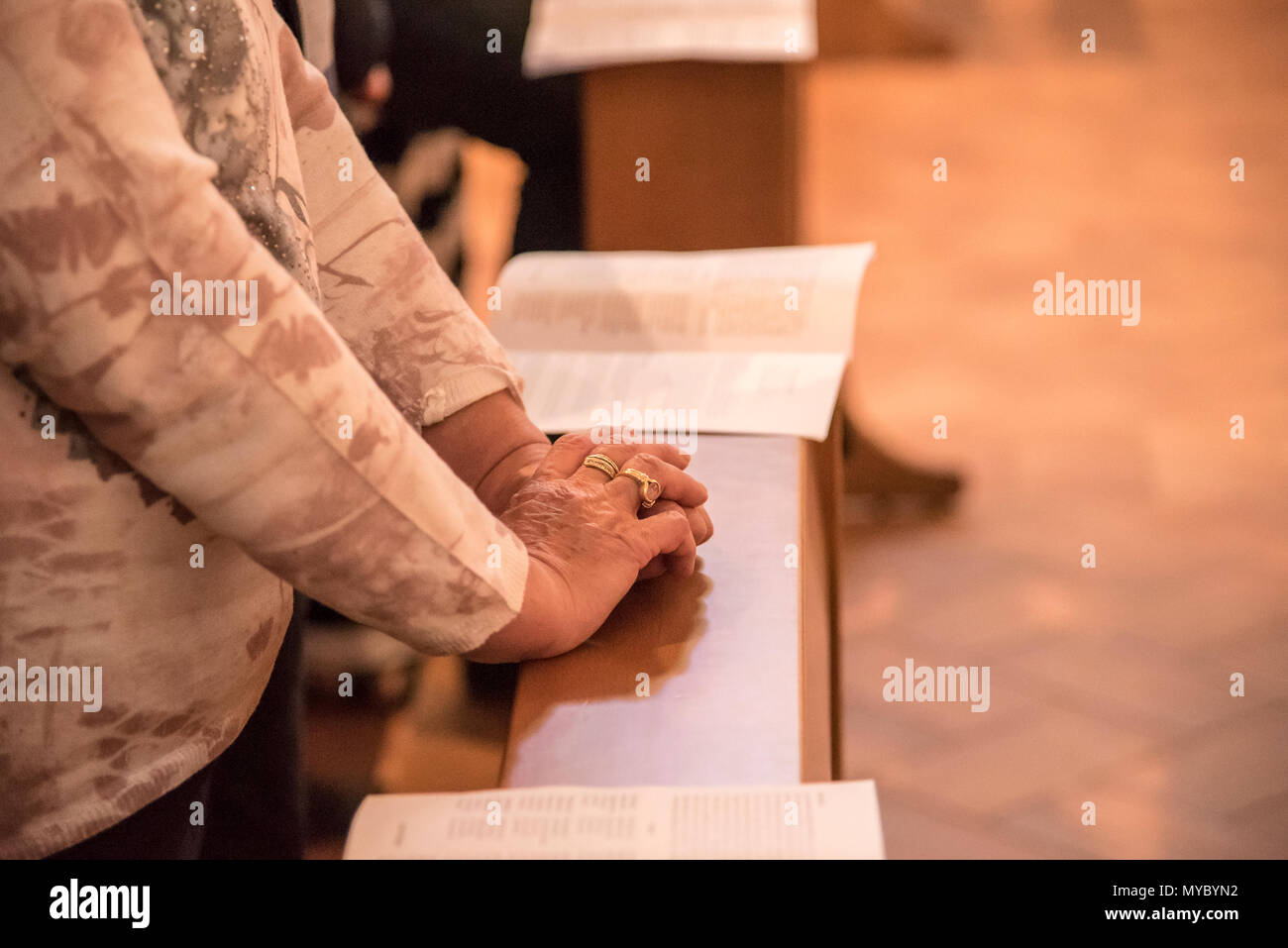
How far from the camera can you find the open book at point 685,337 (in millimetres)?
1002

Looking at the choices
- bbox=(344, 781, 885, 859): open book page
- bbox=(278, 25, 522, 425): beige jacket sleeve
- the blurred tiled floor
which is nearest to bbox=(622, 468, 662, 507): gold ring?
bbox=(278, 25, 522, 425): beige jacket sleeve

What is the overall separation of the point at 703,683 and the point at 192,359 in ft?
0.99

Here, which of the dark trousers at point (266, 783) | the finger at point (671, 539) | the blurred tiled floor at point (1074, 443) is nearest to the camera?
the finger at point (671, 539)

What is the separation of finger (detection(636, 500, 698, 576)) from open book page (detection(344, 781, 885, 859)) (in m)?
0.19

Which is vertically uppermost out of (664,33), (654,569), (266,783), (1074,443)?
(664,33)

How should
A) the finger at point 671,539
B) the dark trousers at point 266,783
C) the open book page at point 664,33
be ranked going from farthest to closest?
the open book page at point 664,33
the dark trousers at point 266,783
the finger at point 671,539

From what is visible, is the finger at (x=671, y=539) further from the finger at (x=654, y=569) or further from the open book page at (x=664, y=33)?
the open book page at (x=664, y=33)

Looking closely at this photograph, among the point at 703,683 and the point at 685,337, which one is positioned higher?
the point at 685,337

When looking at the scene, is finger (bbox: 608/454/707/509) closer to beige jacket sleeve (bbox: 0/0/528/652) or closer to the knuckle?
the knuckle

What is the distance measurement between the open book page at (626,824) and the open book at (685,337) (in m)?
0.40

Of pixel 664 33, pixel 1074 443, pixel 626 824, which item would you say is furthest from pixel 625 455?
pixel 1074 443

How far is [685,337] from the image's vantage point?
1.09 metres

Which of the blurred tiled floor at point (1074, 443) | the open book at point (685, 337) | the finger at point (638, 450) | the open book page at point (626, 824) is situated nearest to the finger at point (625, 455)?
the finger at point (638, 450)

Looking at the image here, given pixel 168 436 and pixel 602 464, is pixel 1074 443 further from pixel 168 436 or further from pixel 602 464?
pixel 168 436
